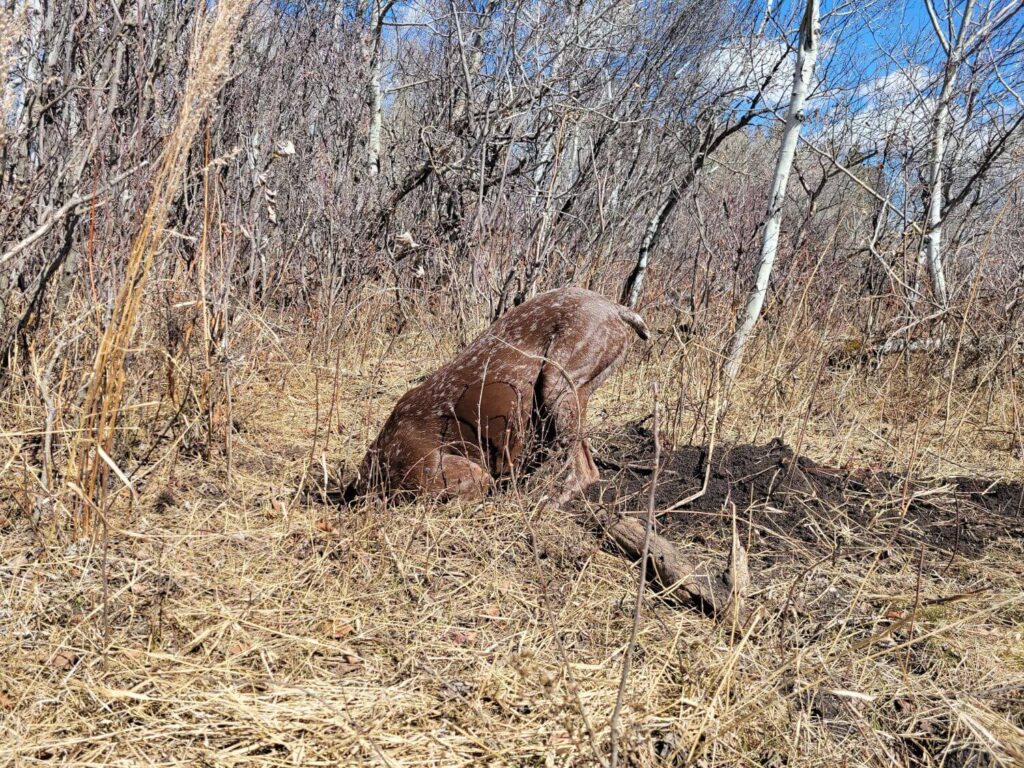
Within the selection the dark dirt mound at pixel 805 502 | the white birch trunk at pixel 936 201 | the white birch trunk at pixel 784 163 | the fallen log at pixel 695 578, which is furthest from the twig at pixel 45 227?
the white birch trunk at pixel 936 201

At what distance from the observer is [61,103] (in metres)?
4.47

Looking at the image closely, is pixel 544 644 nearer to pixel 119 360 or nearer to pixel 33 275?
pixel 119 360

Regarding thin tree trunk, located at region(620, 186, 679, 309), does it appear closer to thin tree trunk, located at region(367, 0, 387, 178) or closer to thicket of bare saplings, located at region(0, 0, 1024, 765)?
thicket of bare saplings, located at region(0, 0, 1024, 765)

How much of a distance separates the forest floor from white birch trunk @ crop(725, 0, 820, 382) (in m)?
2.63

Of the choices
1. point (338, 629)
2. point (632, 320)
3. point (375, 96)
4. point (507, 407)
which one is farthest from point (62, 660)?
point (375, 96)

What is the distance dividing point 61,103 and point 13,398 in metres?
1.81

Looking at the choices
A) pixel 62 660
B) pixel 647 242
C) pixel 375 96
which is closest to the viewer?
pixel 62 660

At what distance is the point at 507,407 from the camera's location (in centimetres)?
363

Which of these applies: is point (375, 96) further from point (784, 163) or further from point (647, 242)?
point (784, 163)

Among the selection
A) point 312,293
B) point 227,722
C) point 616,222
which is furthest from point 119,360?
point 616,222

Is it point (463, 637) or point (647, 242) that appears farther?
point (647, 242)

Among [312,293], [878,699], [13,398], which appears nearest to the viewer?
[878,699]

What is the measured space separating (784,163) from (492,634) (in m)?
5.48

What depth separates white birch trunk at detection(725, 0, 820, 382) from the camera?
6.46 meters
